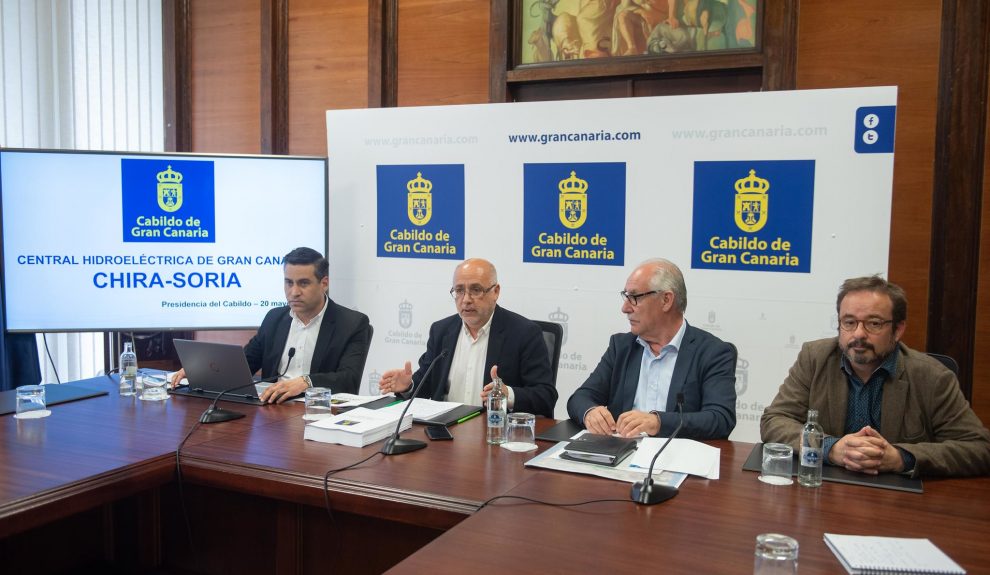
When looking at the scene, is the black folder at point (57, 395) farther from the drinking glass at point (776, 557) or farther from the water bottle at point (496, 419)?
the drinking glass at point (776, 557)

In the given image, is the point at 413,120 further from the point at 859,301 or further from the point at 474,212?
the point at 859,301

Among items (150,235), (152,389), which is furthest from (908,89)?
(150,235)

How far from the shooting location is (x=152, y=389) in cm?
297

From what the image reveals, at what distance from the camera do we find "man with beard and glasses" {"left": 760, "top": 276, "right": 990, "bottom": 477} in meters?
2.03

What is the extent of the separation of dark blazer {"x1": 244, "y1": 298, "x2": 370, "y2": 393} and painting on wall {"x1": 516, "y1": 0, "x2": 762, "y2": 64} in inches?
83.0

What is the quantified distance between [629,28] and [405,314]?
205 centimetres

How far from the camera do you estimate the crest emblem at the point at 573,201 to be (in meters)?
3.90

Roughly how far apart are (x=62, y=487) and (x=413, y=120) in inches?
110

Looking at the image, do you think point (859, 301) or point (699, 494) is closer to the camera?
point (699, 494)

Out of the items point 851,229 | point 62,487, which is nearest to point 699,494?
point 62,487

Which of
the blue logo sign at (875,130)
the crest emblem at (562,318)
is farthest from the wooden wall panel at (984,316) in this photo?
the crest emblem at (562,318)

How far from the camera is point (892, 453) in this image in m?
2.01

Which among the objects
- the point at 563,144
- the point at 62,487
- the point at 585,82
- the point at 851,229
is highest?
the point at 585,82

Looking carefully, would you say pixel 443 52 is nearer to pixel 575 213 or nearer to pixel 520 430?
pixel 575 213
